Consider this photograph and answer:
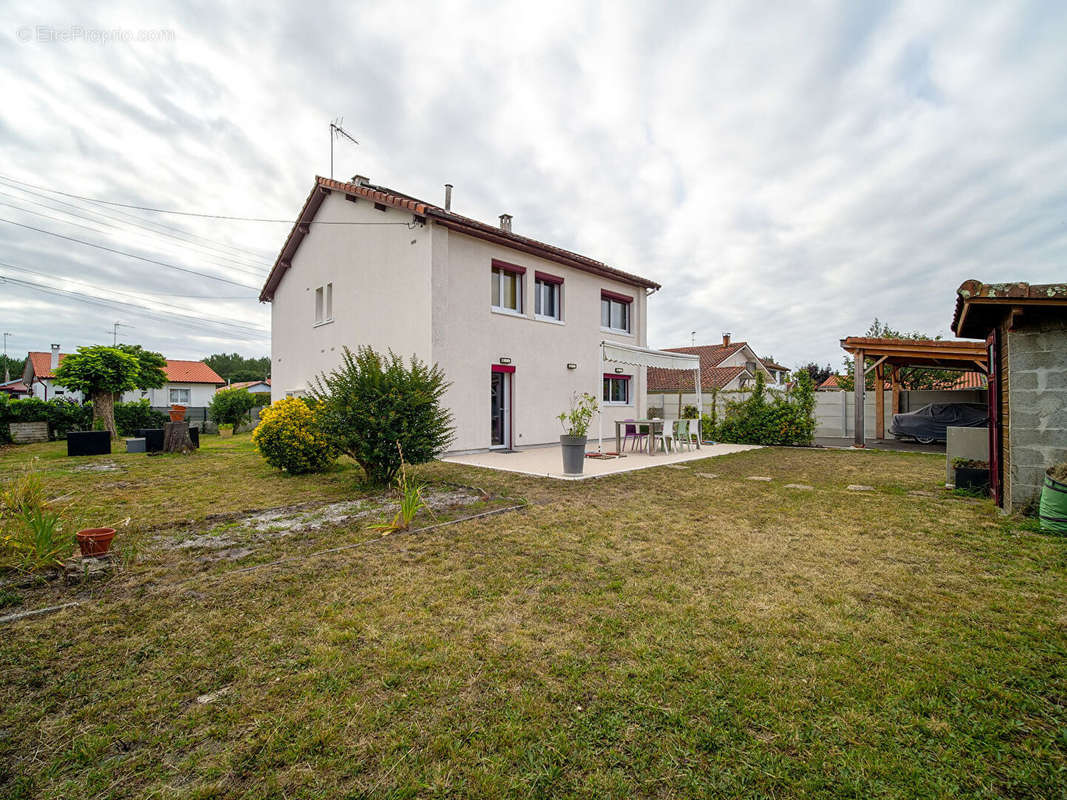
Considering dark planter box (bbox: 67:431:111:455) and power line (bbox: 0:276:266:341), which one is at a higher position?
power line (bbox: 0:276:266:341)

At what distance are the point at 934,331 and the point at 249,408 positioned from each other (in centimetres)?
4007

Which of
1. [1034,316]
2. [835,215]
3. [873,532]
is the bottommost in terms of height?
[873,532]

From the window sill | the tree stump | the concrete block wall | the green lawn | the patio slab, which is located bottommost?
the green lawn

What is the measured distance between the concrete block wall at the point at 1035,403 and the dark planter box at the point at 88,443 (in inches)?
722

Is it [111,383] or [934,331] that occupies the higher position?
[934,331]

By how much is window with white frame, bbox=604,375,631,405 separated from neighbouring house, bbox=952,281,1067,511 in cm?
1073

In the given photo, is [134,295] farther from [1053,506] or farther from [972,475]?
[1053,506]

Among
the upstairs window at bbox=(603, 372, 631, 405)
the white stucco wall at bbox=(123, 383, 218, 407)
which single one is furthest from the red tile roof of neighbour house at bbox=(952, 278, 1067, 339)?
the white stucco wall at bbox=(123, 383, 218, 407)

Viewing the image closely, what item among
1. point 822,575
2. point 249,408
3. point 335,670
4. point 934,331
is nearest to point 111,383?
point 249,408

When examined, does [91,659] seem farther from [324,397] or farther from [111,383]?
[111,383]

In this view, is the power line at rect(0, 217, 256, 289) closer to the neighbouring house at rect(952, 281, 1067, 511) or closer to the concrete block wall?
the neighbouring house at rect(952, 281, 1067, 511)

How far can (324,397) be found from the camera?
24.9ft

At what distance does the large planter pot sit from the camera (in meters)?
8.55

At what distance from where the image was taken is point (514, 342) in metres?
12.9
